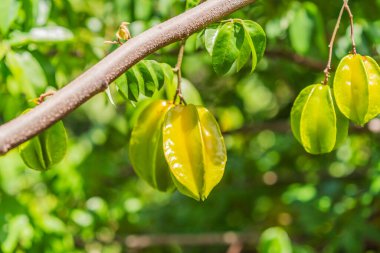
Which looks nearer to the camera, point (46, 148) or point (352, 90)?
point (46, 148)

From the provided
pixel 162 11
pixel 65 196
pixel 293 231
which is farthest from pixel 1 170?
pixel 293 231

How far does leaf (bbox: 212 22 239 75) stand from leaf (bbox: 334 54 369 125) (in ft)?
0.89

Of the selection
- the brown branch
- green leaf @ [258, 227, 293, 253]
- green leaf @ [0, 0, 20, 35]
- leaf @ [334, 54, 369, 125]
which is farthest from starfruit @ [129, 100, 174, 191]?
the brown branch

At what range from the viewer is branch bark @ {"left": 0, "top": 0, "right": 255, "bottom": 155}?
1342 millimetres

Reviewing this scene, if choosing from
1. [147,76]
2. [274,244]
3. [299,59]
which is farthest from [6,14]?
[299,59]

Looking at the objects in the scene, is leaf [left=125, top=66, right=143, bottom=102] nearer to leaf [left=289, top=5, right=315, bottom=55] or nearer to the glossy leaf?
the glossy leaf

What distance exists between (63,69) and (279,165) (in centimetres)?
170

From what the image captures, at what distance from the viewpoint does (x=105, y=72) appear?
1479 mm

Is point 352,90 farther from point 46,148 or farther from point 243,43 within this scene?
point 46,148

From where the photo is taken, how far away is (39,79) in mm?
2484

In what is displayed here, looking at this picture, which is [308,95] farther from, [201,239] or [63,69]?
[201,239]

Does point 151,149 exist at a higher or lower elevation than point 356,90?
lower

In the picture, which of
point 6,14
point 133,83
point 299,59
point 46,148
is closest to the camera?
point 46,148

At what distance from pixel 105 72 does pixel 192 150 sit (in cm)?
39
